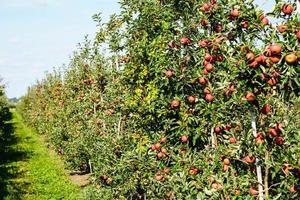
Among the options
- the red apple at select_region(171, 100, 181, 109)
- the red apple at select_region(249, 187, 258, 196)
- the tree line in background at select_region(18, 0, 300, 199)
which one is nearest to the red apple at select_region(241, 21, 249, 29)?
the tree line in background at select_region(18, 0, 300, 199)

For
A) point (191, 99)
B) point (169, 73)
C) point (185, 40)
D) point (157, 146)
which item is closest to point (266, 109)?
point (191, 99)

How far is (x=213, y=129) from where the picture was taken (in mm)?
4844

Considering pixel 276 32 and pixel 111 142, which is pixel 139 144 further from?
pixel 276 32

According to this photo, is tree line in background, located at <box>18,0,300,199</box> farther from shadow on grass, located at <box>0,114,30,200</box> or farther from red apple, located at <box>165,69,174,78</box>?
shadow on grass, located at <box>0,114,30,200</box>

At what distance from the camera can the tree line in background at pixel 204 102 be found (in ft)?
12.1

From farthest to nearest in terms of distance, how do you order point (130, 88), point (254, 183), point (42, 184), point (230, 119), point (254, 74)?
point (42, 184) → point (130, 88) → point (230, 119) → point (254, 183) → point (254, 74)

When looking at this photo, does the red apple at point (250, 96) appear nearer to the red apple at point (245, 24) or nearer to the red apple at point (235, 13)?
the red apple at point (245, 24)

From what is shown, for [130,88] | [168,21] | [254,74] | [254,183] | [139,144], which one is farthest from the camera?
[130,88]

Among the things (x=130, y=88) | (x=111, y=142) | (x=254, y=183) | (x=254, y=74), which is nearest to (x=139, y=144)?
(x=130, y=88)

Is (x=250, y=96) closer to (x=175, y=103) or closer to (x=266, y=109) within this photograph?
(x=266, y=109)

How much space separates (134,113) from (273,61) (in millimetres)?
3883

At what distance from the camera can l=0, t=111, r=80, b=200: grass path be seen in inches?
533

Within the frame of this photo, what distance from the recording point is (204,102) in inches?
187

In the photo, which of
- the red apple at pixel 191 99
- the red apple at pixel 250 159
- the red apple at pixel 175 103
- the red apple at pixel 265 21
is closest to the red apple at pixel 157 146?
the red apple at pixel 175 103
